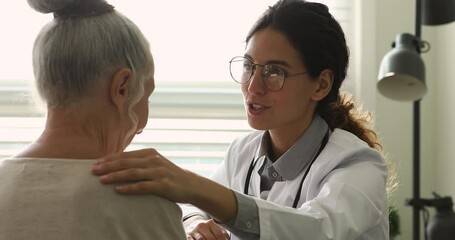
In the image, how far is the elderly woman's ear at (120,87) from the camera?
1331mm

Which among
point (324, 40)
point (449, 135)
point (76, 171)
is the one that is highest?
point (324, 40)

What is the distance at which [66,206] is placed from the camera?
124 centimetres

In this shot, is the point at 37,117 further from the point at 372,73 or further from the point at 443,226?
the point at 443,226

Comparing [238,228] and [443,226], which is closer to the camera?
[443,226]

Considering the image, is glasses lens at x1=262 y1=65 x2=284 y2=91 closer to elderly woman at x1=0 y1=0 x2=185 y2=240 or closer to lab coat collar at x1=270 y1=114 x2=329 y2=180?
lab coat collar at x1=270 y1=114 x2=329 y2=180

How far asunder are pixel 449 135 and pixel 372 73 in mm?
418

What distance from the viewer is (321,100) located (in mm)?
2043

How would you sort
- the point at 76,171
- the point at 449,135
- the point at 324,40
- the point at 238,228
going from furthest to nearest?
the point at 449,135 < the point at 324,40 < the point at 238,228 < the point at 76,171

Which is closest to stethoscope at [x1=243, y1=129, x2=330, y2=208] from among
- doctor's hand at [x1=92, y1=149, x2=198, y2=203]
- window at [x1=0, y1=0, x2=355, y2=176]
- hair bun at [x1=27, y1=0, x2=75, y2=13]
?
doctor's hand at [x1=92, y1=149, x2=198, y2=203]

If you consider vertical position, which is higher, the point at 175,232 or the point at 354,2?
the point at 354,2

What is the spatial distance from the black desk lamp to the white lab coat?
29 centimetres

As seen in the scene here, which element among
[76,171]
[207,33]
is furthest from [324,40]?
[207,33]

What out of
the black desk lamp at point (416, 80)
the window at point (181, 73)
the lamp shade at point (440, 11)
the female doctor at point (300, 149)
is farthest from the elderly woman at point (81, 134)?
the window at point (181, 73)

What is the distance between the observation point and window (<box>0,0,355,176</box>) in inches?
125
